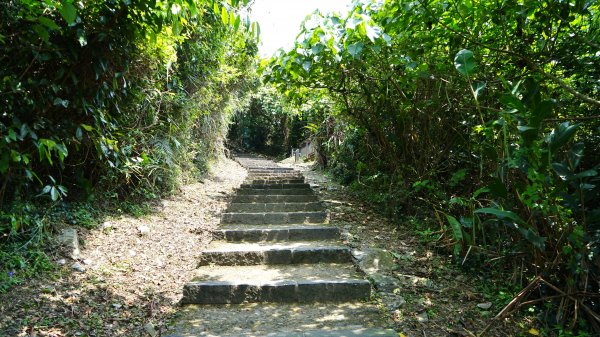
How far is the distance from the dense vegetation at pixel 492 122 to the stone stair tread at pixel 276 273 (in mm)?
944

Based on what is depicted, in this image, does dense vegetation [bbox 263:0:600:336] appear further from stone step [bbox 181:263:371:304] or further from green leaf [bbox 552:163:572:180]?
stone step [bbox 181:263:371:304]

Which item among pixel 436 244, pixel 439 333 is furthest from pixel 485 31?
pixel 439 333

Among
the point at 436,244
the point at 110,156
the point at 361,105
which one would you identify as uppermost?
the point at 361,105

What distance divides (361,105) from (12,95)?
3.77m

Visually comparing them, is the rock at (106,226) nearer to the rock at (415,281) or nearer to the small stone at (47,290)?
the small stone at (47,290)

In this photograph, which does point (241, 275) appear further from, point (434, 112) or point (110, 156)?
point (434, 112)

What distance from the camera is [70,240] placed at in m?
3.28

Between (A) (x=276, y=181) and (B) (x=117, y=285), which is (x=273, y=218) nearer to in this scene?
(B) (x=117, y=285)

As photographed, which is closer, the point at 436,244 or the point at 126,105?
the point at 436,244

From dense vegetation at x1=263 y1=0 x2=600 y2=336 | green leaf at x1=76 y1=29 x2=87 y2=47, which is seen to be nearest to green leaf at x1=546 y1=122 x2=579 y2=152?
dense vegetation at x1=263 y1=0 x2=600 y2=336

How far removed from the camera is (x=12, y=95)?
103 inches

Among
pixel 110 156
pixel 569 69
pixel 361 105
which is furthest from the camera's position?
pixel 361 105

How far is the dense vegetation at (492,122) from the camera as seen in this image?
2199mm

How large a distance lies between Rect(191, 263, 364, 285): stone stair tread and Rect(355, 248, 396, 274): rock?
3.9 inches
